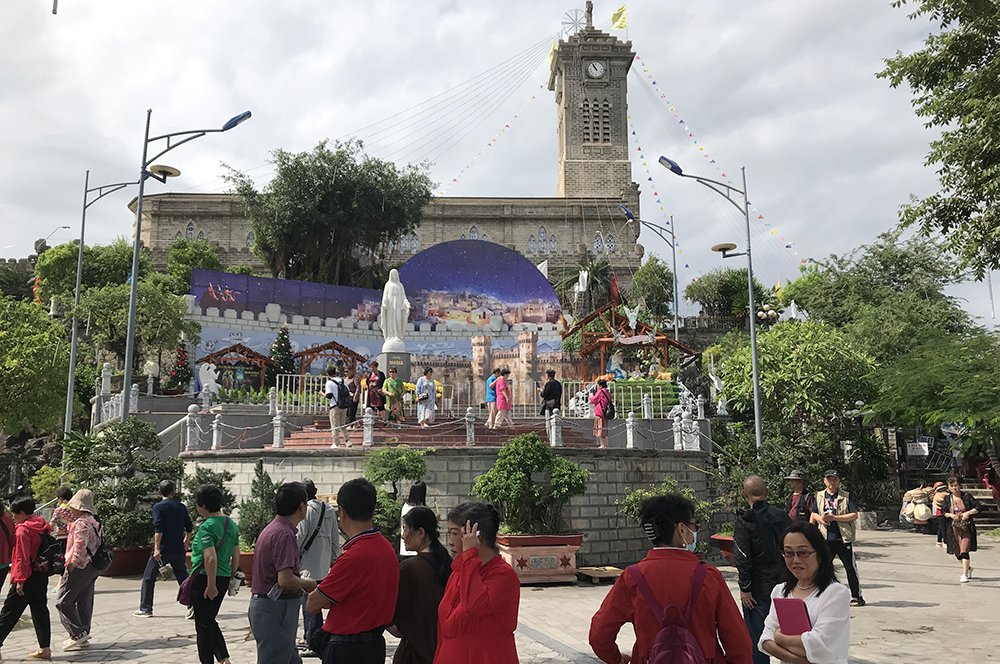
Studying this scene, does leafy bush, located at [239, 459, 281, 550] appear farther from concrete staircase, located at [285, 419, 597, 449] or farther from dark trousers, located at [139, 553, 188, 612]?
dark trousers, located at [139, 553, 188, 612]

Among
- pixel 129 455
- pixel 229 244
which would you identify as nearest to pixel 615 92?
pixel 229 244

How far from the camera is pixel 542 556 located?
13688 millimetres

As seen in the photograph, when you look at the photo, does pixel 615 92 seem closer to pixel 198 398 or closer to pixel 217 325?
pixel 217 325

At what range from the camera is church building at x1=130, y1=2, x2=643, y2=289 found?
163 feet

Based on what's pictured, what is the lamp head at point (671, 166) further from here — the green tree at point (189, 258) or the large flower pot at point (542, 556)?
the green tree at point (189, 258)

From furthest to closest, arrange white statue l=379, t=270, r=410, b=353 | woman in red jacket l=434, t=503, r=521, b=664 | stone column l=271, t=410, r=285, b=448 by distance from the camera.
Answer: white statue l=379, t=270, r=410, b=353 → stone column l=271, t=410, r=285, b=448 → woman in red jacket l=434, t=503, r=521, b=664

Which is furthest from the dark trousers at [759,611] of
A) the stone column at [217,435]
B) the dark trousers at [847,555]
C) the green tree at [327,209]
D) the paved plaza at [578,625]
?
the green tree at [327,209]

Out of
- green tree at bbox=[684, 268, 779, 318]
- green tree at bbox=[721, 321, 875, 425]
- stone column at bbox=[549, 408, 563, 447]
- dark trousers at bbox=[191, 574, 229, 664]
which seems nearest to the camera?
dark trousers at bbox=[191, 574, 229, 664]

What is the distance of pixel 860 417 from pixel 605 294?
18.9m

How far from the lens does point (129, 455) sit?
1443 centimetres

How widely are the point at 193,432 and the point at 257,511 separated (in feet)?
18.2

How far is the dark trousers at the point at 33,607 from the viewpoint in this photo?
277 inches

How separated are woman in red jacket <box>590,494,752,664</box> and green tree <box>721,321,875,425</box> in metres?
24.0

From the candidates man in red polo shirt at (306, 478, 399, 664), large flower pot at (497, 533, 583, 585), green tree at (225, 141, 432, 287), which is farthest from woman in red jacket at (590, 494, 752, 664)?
green tree at (225, 141, 432, 287)
